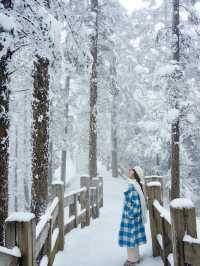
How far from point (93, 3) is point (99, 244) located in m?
14.1

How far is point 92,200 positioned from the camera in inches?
524

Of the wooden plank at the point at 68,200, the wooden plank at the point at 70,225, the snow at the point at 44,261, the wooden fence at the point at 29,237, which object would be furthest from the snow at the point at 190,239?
the wooden plank at the point at 70,225

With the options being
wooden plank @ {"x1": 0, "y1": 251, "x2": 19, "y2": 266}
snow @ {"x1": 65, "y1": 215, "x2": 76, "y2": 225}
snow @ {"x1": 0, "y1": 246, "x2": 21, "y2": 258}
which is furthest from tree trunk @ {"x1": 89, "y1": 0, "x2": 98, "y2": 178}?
wooden plank @ {"x1": 0, "y1": 251, "x2": 19, "y2": 266}

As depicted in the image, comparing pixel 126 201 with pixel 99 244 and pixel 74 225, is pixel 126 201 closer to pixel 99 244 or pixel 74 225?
pixel 99 244

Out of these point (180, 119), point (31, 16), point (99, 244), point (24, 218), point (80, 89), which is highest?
point (80, 89)

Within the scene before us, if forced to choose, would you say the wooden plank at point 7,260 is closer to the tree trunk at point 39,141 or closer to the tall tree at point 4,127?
the tall tree at point 4,127

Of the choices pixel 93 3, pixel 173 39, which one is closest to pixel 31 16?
pixel 173 39

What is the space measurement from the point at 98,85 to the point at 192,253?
18.2 m

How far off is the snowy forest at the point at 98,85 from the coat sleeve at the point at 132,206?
1.89 meters

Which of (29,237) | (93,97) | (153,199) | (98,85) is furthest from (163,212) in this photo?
(98,85)

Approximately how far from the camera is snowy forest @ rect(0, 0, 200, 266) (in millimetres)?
6941

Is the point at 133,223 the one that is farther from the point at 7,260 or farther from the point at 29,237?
the point at 7,260

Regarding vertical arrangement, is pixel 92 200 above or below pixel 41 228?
below

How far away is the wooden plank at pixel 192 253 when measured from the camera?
3.65 meters
